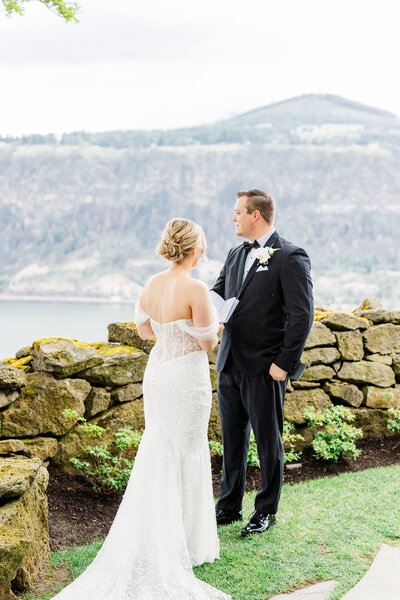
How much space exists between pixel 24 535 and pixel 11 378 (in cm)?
169

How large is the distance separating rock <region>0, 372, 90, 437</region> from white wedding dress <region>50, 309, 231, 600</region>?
1.54 metres

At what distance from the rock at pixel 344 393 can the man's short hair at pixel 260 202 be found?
269 cm

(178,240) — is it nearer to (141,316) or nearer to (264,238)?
(141,316)

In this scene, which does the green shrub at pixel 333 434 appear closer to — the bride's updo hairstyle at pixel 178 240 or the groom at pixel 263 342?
the groom at pixel 263 342

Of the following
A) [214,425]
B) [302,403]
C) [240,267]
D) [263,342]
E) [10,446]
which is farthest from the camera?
[302,403]

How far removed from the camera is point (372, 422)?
5949 millimetres

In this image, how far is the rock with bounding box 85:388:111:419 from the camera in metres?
4.70

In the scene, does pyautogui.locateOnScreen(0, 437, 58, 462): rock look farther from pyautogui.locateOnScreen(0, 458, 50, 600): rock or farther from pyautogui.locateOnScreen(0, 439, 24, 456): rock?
pyautogui.locateOnScreen(0, 458, 50, 600): rock

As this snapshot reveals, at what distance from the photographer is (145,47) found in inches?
3007

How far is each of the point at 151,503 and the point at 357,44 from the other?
83139 millimetres

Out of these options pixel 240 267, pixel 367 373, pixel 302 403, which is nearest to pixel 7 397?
pixel 240 267

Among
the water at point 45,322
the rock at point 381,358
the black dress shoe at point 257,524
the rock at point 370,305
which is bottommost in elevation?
the water at point 45,322

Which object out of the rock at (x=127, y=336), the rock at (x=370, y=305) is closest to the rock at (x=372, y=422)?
the rock at (x=370, y=305)

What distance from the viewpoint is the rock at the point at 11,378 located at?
4234 mm
